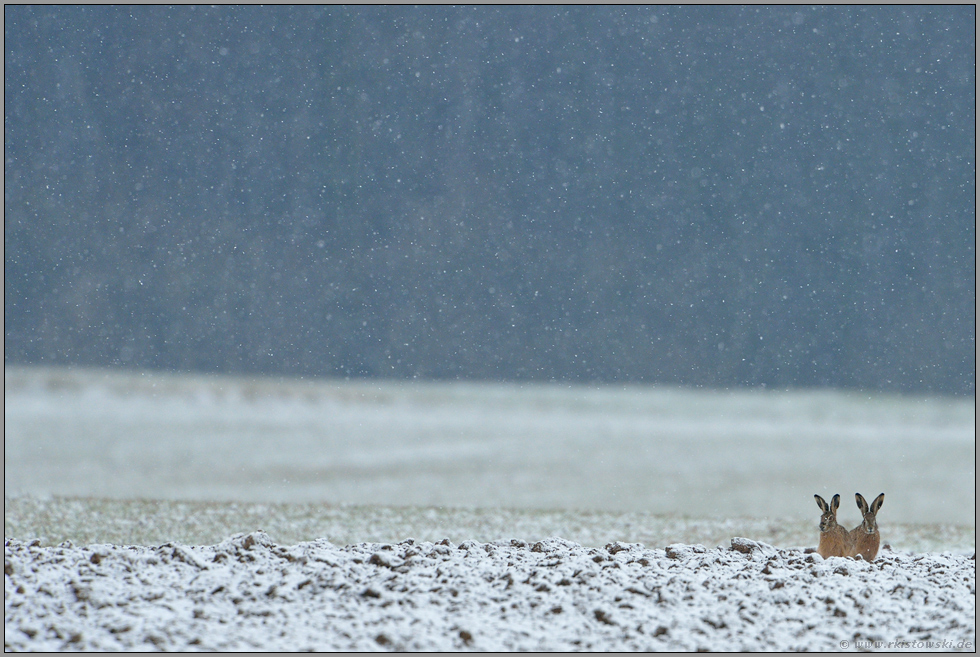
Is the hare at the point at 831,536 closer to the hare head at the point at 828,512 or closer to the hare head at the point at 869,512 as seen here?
the hare head at the point at 828,512

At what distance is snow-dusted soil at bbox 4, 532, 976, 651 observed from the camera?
3244 millimetres

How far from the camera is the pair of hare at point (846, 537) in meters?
4.68

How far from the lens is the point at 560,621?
3.43 metres

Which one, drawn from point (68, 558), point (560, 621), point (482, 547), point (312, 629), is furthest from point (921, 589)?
point (68, 558)

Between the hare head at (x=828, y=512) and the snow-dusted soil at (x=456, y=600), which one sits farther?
the hare head at (x=828, y=512)

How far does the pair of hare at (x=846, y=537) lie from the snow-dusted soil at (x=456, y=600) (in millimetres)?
269

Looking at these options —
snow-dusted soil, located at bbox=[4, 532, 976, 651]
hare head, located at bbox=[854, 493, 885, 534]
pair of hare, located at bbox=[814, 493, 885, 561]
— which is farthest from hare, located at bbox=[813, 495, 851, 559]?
snow-dusted soil, located at bbox=[4, 532, 976, 651]

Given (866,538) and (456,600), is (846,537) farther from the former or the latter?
(456,600)

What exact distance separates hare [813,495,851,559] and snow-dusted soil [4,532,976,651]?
0.27 m

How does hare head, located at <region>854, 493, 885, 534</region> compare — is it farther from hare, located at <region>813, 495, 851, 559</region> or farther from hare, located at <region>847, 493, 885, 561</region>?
hare, located at <region>813, 495, 851, 559</region>

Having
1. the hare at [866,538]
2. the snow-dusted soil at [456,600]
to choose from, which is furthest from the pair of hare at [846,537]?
the snow-dusted soil at [456,600]

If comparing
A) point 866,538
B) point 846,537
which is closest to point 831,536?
point 846,537

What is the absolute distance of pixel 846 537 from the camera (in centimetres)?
478

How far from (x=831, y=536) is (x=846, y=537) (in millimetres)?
107
